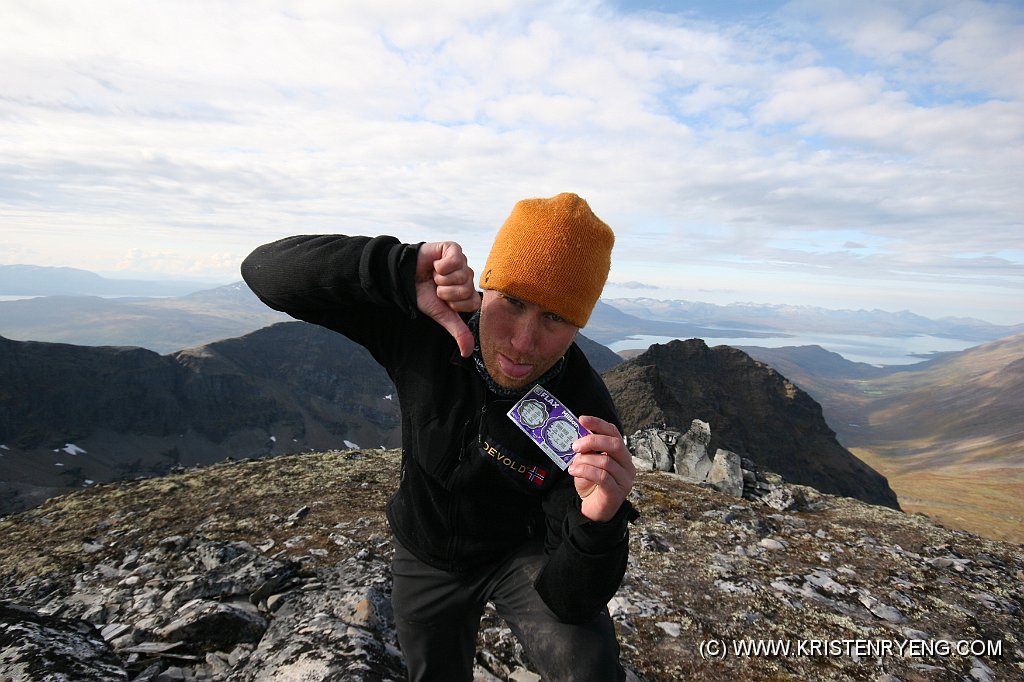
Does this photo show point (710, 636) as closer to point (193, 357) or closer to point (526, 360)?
point (526, 360)

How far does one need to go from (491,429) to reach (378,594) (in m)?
4.11

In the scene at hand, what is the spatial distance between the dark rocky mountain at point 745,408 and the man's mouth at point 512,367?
29144 millimetres

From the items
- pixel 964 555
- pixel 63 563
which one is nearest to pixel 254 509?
pixel 63 563

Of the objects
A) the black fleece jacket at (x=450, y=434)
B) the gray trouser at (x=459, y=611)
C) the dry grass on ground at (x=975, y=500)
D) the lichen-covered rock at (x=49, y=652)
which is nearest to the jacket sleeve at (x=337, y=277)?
the black fleece jacket at (x=450, y=434)

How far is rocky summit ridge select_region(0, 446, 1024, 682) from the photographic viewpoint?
542cm

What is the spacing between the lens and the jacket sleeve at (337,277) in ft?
10.9

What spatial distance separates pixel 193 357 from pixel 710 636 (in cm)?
15347

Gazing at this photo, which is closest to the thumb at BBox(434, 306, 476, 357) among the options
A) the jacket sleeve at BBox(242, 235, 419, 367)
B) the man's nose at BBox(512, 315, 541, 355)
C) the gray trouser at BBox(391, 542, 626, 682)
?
the jacket sleeve at BBox(242, 235, 419, 367)

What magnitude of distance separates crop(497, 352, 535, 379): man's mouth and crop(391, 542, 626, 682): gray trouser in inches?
57.0

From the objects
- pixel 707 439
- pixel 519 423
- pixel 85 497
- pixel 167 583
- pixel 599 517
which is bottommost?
pixel 85 497

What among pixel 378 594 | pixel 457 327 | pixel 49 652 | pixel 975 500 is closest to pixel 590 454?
pixel 457 327

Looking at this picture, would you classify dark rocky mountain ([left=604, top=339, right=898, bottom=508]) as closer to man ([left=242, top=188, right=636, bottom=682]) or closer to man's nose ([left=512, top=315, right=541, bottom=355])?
man ([left=242, top=188, right=636, bottom=682])

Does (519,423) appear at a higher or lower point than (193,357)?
higher

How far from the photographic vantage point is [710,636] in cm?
690
